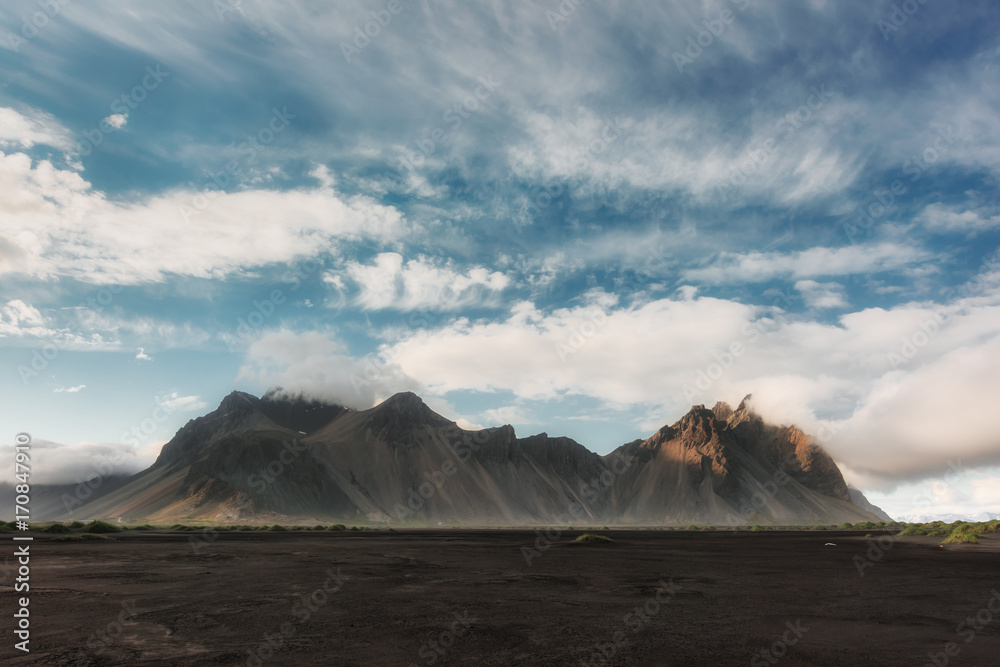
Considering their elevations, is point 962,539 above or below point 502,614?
below

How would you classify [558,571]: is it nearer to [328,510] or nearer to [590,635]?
[590,635]

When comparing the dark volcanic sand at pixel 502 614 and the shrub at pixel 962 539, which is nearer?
the dark volcanic sand at pixel 502 614

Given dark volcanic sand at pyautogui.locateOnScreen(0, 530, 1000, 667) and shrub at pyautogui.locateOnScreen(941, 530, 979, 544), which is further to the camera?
shrub at pyautogui.locateOnScreen(941, 530, 979, 544)

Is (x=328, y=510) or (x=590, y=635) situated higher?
(x=590, y=635)

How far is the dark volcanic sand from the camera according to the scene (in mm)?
9375

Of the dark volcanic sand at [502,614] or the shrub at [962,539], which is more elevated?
the dark volcanic sand at [502,614]

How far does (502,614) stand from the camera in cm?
1312

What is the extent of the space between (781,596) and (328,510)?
186 m

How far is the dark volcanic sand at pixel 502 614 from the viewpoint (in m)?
9.38

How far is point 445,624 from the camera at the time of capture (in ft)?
39.0

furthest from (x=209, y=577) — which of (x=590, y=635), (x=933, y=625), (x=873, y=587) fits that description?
(x=873, y=587)

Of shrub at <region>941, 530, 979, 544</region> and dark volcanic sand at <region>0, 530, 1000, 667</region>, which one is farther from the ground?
dark volcanic sand at <region>0, 530, 1000, 667</region>

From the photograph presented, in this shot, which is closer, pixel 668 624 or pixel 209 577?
pixel 668 624

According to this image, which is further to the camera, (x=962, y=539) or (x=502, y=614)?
(x=962, y=539)
